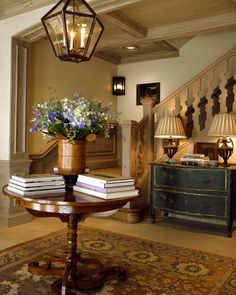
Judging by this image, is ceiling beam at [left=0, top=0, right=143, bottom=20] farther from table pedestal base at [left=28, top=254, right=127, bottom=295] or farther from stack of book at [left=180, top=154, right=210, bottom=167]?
table pedestal base at [left=28, top=254, right=127, bottom=295]

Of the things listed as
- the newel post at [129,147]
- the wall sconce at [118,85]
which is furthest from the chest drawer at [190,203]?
the wall sconce at [118,85]

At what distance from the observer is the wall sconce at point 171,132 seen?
13.5ft

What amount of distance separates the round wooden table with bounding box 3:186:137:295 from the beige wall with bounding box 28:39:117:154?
2.57 m

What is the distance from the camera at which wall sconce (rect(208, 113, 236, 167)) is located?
3.74 metres

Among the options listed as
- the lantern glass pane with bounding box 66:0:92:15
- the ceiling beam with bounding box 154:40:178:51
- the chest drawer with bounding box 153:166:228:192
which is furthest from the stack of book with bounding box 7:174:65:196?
the ceiling beam with bounding box 154:40:178:51

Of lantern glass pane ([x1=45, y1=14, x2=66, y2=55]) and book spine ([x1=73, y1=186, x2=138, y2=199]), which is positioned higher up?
lantern glass pane ([x1=45, y1=14, x2=66, y2=55])

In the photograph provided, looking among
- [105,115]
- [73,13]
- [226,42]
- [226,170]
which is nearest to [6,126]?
[105,115]

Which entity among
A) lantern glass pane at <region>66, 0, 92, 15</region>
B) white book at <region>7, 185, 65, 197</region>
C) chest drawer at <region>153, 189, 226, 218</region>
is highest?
lantern glass pane at <region>66, 0, 92, 15</region>

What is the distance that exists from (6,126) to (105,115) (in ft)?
7.27

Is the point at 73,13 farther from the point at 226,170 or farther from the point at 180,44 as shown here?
the point at 180,44

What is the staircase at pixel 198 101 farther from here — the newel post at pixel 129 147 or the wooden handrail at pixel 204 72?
the newel post at pixel 129 147

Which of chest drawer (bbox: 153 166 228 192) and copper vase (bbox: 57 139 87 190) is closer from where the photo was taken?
copper vase (bbox: 57 139 87 190)

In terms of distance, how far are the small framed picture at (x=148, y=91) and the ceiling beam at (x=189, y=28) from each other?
4.63 ft

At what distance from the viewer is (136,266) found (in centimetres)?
281
